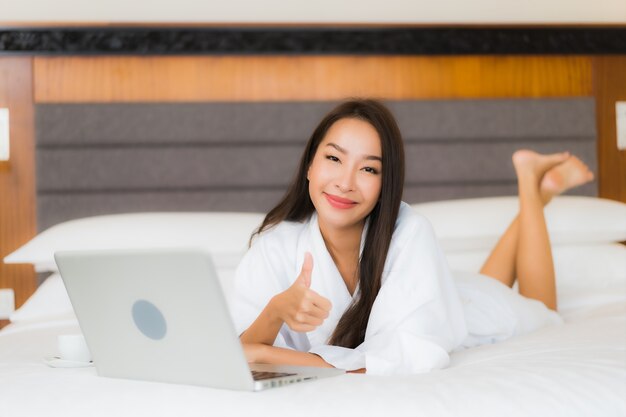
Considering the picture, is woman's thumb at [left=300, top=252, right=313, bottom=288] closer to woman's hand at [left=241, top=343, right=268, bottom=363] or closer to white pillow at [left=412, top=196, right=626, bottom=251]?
woman's hand at [left=241, top=343, right=268, bottom=363]

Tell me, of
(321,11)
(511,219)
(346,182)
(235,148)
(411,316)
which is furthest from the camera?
(321,11)

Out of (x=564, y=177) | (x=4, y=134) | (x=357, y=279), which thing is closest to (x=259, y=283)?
(x=357, y=279)

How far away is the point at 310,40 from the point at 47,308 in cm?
132

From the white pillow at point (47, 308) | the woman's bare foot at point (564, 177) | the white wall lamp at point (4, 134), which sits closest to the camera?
the white pillow at point (47, 308)

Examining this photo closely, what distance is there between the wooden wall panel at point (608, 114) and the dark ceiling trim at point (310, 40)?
6 centimetres

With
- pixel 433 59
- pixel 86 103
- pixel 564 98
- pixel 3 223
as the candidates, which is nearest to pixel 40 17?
pixel 86 103

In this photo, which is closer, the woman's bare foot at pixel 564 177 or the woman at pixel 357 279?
the woman at pixel 357 279

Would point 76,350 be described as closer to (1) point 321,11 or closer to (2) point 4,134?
(2) point 4,134

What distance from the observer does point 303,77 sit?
285 centimetres

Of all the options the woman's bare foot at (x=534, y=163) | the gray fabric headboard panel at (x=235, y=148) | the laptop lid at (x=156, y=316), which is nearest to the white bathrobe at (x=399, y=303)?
the laptop lid at (x=156, y=316)

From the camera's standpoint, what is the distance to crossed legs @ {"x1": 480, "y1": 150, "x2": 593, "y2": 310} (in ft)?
7.16

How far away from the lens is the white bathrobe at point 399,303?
1375mm

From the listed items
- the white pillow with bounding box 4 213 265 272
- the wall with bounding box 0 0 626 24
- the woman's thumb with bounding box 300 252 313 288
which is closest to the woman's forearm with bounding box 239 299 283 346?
the woman's thumb with bounding box 300 252 313 288

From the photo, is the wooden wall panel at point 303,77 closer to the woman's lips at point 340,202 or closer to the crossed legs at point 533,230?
the crossed legs at point 533,230
